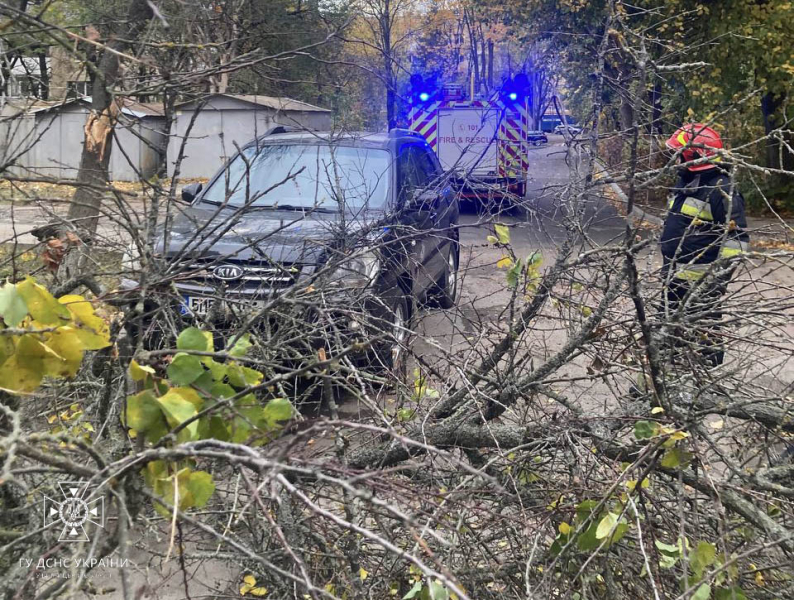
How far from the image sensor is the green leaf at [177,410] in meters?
1.45

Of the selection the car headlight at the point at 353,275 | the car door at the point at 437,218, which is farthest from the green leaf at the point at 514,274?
the car door at the point at 437,218

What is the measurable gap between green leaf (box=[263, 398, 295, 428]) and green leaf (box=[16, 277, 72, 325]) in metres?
0.52

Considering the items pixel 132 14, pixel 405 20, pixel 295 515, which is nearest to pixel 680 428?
pixel 295 515

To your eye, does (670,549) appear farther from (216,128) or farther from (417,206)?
(216,128)

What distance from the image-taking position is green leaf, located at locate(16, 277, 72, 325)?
149 cm

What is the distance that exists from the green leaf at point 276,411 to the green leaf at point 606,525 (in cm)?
89

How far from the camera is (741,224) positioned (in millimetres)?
4754

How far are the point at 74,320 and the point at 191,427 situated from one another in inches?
14.7

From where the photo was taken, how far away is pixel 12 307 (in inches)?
56.5

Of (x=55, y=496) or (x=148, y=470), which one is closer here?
(x=148, y=470)

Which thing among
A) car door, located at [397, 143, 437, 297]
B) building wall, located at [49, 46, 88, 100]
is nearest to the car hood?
car door, located at [397, 143, 437, 297]

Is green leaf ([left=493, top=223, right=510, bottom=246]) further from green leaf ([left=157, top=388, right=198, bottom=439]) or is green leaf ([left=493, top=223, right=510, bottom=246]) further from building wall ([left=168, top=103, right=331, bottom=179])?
building wall ([left=168, top=103, right=331, bottom=179])

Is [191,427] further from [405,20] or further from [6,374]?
[405,20]

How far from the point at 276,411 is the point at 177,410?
1.13 ft
